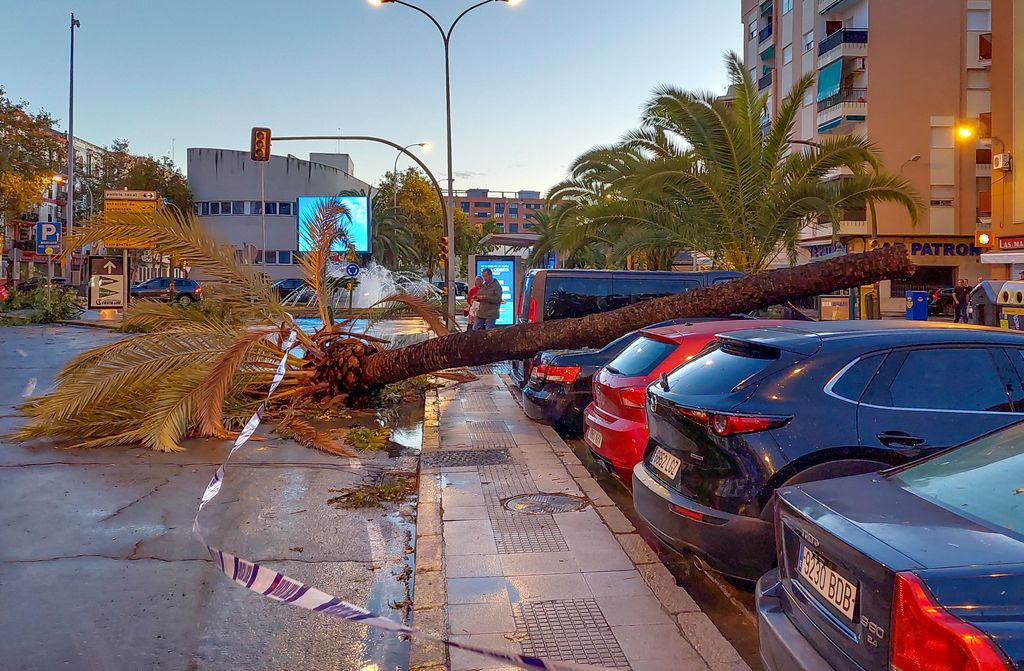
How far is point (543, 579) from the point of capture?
5.02 meters

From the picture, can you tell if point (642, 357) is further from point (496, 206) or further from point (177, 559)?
point (496, 206)

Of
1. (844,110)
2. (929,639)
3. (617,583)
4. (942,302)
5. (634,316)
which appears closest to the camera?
(929,639)

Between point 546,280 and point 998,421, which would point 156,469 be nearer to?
point 546,280

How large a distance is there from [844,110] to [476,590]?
40.7 m

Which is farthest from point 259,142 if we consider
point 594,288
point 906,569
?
point 906,569

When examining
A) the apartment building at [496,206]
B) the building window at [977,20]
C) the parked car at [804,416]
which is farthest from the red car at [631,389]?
the apartment building at [496,206]

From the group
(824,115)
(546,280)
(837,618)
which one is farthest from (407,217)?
(837,618)

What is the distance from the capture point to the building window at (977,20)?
129ft

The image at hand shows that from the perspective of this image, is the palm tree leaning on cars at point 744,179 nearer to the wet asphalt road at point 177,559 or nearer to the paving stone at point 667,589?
the wet asphalt road at point 177,559

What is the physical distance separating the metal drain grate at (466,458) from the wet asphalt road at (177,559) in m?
0.71

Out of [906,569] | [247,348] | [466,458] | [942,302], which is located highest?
[942,302]

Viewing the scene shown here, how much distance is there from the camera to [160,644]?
429 centimetres

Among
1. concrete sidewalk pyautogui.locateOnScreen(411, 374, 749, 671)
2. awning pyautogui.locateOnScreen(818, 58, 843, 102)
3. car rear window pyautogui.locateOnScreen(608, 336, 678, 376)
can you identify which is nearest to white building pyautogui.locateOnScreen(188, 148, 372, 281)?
awning pyautogui.locateOnScreen(818, 58, 843, 102)

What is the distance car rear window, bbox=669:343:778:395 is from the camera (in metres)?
4.75
